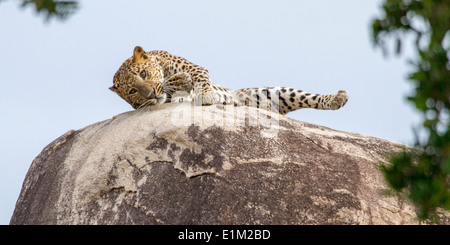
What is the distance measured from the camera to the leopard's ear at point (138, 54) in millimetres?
11203

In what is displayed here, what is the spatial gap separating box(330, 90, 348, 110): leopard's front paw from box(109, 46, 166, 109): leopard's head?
3299 millimetres

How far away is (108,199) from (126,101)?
2.83 m

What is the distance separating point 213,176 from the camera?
8.35m

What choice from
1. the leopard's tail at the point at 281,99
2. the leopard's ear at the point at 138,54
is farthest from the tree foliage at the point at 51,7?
the leopard's tail at the point at 281,99

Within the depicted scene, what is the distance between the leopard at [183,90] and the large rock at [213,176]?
0.85 metres

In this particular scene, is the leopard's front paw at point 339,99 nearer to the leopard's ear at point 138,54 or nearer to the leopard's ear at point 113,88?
the leopard's ear at point 138,54

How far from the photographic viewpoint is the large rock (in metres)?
8.22

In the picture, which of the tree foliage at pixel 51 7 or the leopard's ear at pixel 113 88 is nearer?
the tree foliage at pixel 51 7

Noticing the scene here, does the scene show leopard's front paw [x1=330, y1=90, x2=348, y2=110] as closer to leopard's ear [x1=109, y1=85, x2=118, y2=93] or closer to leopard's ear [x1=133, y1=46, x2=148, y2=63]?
leopard's ear [x1=133, y1=46, x2=148, y2=63]

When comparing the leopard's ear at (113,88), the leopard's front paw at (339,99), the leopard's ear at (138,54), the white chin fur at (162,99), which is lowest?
the leopard's front paw at (339,99)
